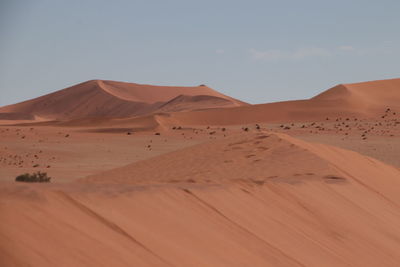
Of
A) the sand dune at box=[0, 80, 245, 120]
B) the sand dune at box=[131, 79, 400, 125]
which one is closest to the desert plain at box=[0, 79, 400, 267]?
the sand dune at box=[131, 79, 400, 125]

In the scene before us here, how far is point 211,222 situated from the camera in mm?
7422

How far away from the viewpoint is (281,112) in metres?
63.4

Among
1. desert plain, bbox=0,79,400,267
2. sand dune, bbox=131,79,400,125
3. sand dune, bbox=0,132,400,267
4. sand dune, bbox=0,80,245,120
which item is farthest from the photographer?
sand dune, bbox=0,80,245,120

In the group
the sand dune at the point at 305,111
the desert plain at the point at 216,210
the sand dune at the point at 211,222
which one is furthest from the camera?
the sand dune at the point at 305,111

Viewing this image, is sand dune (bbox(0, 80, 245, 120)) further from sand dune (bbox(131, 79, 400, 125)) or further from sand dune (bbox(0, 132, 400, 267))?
sand dune (bbox(0, 132, 400, 267))

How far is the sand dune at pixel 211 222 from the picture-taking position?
5.45 meters

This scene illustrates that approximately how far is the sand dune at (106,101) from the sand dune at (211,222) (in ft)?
303

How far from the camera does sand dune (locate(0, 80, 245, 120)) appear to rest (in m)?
112

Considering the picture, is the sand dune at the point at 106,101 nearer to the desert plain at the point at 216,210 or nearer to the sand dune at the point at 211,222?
the desert plain at the point at 216,210

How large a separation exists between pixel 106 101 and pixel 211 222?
115140 mm

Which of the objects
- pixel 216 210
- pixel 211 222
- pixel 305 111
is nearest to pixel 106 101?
pixel 305 111

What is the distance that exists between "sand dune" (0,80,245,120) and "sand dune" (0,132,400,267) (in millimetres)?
92305

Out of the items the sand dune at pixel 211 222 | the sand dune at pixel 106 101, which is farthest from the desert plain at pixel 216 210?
the sand dune at pixel 106 101

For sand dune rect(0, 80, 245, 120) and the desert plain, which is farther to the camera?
sand dune rect(0, 80, 245, 120)
